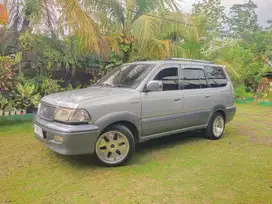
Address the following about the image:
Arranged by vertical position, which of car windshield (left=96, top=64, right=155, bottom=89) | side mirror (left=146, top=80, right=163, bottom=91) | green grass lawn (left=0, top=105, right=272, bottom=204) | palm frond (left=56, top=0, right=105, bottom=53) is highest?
palm frond (left=56, top=0, right=105, bottom=53)

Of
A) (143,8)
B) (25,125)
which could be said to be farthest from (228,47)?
(25,125)

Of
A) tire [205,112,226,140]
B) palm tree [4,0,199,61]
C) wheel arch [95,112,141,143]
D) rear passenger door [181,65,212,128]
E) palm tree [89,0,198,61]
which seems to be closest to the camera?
wheel arch [95,112,141,143]

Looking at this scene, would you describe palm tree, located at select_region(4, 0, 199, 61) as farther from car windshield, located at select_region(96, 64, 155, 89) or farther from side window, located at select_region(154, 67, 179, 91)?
side window, located at select_region(154, 67, 179, 91)

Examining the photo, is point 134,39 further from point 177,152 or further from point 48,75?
point 177,152

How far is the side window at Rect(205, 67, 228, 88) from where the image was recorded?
18.1ft

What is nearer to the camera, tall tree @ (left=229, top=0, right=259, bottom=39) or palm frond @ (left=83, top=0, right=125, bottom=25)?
palm frond @ (left=83, top=0, right=125, bottom=25)

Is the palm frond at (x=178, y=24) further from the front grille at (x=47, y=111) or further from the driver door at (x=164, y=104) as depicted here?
the front grille at (x=47, y=111)

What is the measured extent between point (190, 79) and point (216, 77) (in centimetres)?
101

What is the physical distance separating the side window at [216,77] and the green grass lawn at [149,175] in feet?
4.46

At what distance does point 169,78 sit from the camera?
4660 millimetres

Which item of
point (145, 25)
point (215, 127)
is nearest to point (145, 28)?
point (145, 25)

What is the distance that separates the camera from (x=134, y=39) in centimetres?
834

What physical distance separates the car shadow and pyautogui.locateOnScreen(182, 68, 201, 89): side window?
4.18ft

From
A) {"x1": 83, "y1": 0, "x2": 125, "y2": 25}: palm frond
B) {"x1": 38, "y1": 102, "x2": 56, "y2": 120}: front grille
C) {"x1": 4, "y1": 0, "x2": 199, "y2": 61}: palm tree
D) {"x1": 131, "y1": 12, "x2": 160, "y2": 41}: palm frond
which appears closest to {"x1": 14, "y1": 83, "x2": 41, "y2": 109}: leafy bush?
{"x1": 4, "y1": 0, "x2": 199, "y2": 61}: palm tree
